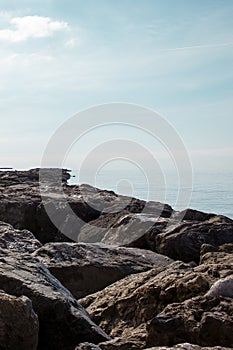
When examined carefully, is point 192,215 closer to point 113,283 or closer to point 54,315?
point 113,283

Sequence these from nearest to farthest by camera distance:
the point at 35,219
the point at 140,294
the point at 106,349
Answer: the point at 106,349 → the point at 140,294 → the point at 35,219

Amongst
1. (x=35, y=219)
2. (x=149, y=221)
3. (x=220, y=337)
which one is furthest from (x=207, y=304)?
(x=35, y=219)

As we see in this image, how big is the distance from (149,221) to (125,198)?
407 cm

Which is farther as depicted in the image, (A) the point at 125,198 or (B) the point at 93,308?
(A) the point at 125,198

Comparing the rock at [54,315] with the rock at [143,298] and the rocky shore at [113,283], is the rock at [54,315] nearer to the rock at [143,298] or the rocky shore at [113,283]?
the rocky shore at [113,283]

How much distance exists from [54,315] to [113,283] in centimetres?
262

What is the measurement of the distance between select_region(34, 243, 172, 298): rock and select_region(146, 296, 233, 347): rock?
337cm

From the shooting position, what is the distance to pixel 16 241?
9328 millimetres

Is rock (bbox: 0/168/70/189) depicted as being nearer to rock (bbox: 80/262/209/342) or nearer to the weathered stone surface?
the weathered stone surface

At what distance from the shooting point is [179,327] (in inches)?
232

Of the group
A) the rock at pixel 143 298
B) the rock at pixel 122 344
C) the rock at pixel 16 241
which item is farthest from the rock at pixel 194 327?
the rock at pixel 16 241

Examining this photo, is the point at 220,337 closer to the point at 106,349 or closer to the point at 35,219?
the point at 106,349

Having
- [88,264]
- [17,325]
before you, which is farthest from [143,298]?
[88,264]

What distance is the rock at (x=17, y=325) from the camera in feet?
18.6
